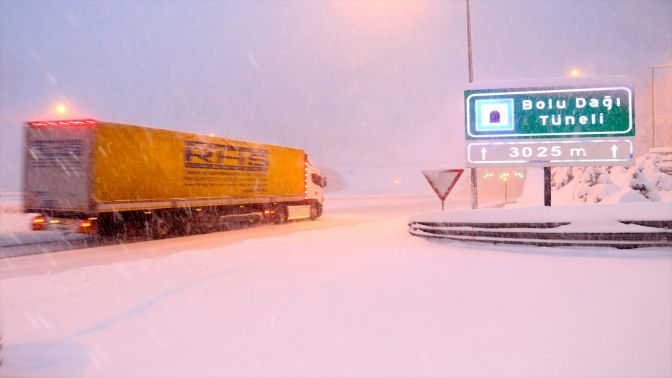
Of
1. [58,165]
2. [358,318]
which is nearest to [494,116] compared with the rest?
[358,318]

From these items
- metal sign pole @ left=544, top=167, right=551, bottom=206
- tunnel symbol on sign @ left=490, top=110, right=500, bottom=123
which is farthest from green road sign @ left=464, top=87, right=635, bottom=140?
metal sign pole @ left=544, top=167, right=551, bottom=206

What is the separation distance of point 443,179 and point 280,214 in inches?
461

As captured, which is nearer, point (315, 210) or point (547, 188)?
point (547, 188)

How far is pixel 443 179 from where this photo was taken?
13938 mm

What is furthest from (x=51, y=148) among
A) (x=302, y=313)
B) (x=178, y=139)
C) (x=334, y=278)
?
(x=302, y=313)

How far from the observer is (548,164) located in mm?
13148

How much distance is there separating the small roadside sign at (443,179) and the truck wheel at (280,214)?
11.2 metres

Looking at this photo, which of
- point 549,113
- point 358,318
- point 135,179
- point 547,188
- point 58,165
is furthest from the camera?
point 135,179

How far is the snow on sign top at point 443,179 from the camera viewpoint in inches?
539

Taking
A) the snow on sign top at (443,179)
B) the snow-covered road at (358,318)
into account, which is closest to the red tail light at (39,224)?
the snow-covered road at (358,318)

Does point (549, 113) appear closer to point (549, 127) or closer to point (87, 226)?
point (549, 127)

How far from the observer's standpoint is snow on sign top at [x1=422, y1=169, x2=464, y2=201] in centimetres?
1369

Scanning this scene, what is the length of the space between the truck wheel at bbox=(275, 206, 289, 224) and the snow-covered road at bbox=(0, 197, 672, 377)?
579 inches

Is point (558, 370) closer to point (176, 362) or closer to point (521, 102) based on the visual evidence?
point (176, 362)
